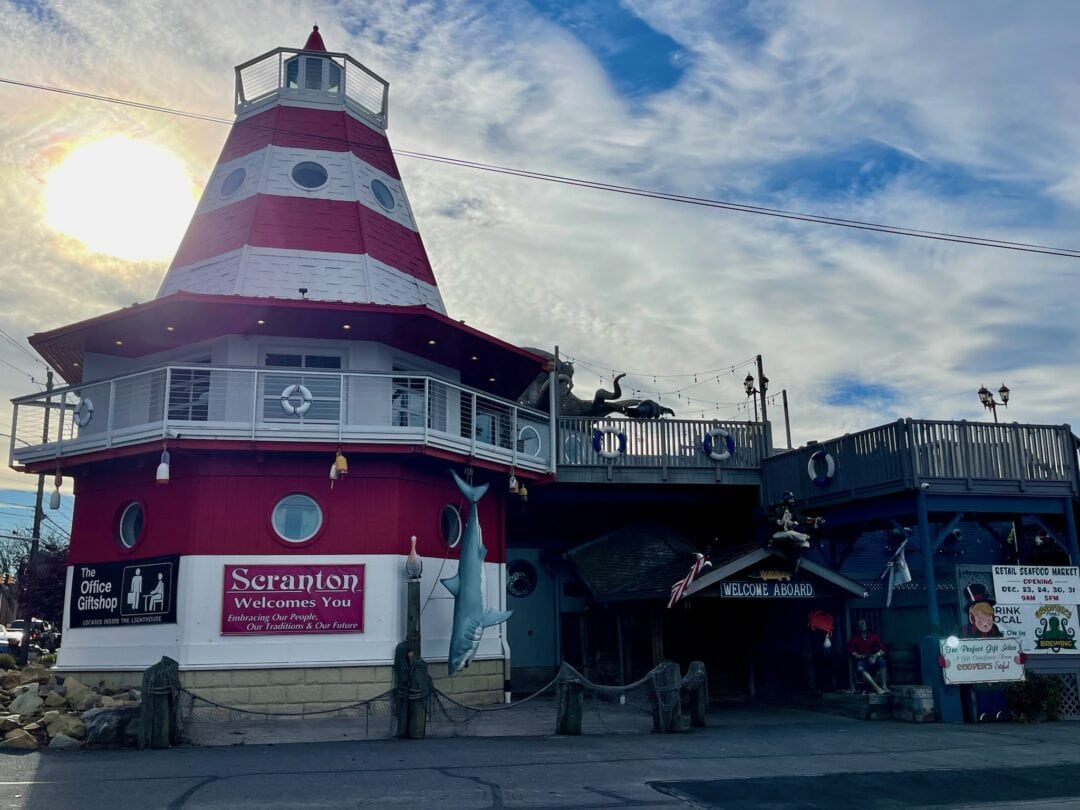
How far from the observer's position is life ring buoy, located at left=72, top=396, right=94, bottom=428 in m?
19.0

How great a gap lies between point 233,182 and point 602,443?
1072 centimetres

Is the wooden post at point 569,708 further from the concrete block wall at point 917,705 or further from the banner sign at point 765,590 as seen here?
the concrete block wall at point 917,705

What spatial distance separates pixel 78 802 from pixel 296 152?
15968mm

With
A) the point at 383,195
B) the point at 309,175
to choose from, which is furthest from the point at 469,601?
the point at 309,175

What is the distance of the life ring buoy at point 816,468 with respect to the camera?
22141 millimetres

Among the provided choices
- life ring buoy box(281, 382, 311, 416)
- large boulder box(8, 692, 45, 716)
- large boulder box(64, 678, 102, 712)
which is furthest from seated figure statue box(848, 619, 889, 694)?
large boulder box(8, 692, 45, 716)

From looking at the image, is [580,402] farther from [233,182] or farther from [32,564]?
[32,564]

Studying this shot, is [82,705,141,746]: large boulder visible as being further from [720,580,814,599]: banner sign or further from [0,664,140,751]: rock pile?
[720,580,814,599]: banner sign

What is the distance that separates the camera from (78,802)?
998cm

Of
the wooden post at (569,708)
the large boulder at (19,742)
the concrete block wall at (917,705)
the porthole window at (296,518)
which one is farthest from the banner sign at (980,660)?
the large boulder at (19,742)

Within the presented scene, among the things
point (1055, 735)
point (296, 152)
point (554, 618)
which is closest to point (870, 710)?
point (1055, 735)

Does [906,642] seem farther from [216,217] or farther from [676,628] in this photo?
[216,217]

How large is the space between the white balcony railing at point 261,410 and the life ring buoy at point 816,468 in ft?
22.4

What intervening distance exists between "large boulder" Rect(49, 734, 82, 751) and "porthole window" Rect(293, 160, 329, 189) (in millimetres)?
12596
